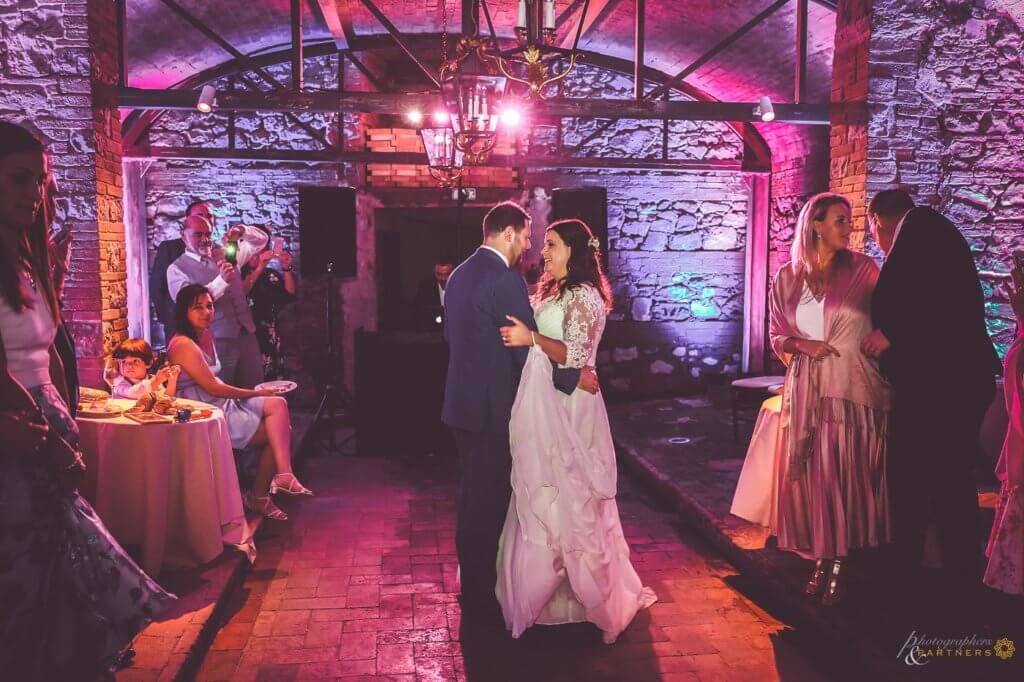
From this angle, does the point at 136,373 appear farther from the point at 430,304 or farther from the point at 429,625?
the point at 430,304

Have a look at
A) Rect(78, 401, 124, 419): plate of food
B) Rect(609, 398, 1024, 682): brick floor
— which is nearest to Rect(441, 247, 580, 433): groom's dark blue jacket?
Rect(609, 398, 1024, 682): brick floor

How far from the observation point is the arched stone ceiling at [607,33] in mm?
6672

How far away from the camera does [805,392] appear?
11.1 ft

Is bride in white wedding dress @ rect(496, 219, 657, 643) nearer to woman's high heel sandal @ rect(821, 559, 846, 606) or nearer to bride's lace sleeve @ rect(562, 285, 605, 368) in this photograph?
bride's lace sleeve @ rect(562, 285, 605, 368)

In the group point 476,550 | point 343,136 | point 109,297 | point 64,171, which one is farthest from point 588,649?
point 343,136

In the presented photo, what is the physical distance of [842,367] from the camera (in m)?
3.29

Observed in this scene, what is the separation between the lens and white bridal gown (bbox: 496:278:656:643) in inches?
123

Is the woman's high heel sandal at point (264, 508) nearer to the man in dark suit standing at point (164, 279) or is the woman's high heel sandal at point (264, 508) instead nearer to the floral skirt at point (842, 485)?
the man in dark suit standing at point (164, 279)

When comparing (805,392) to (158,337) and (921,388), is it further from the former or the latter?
(158,337)

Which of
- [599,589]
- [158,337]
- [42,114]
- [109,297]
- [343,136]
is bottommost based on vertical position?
[599,589]

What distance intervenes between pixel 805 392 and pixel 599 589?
121cm

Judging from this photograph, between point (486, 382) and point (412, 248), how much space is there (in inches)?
301

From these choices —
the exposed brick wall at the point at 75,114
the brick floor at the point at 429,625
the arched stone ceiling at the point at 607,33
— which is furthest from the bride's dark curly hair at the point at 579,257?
the arched stone ceiling at the point at 607,33

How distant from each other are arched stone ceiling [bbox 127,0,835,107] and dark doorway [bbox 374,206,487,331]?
206cm
